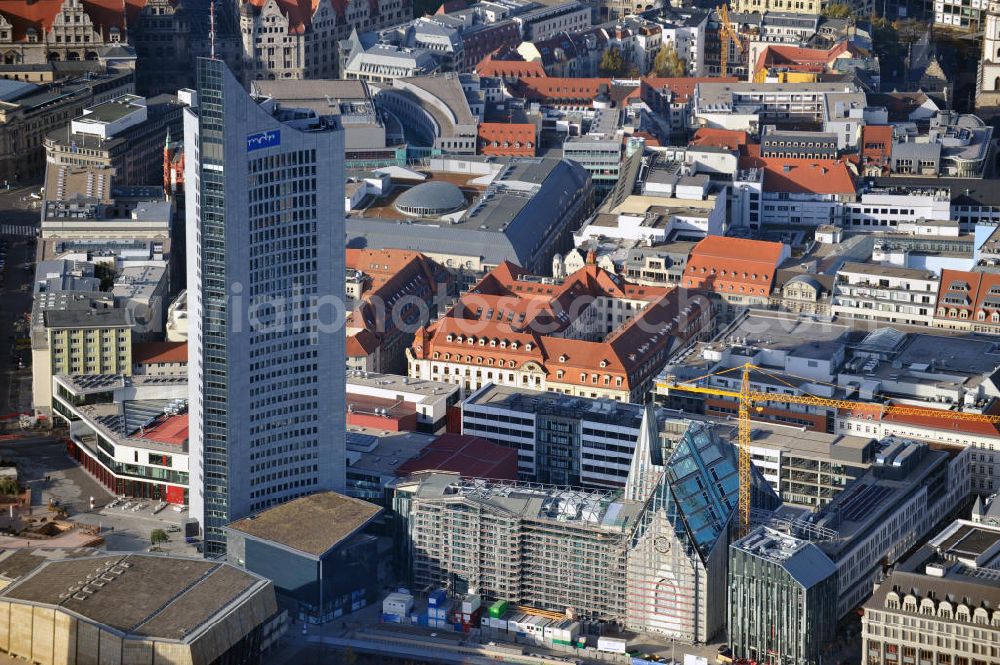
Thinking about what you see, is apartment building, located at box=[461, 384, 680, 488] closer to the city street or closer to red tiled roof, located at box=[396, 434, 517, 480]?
red tiled roof, located at box=[396, 434, 517, 480]

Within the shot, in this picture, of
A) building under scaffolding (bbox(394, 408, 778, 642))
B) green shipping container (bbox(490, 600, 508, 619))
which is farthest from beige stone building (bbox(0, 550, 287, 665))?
green shipping container (bbox(490, 600, 508, 619))

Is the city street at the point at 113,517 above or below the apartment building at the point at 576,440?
below

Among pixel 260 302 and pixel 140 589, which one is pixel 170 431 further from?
pixel 140 589

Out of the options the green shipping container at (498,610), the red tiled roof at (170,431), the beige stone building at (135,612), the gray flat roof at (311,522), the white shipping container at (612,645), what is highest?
the red tiled roof at (170,431)

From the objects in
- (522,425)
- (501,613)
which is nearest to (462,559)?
(501,613)

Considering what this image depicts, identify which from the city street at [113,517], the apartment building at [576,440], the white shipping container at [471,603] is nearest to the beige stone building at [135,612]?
the city street at [113,517]

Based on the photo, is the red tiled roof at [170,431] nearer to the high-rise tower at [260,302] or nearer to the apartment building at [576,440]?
the high-rise tower at [260,302]

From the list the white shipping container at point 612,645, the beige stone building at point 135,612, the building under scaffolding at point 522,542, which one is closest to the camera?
the beige stone building at point 135,612
